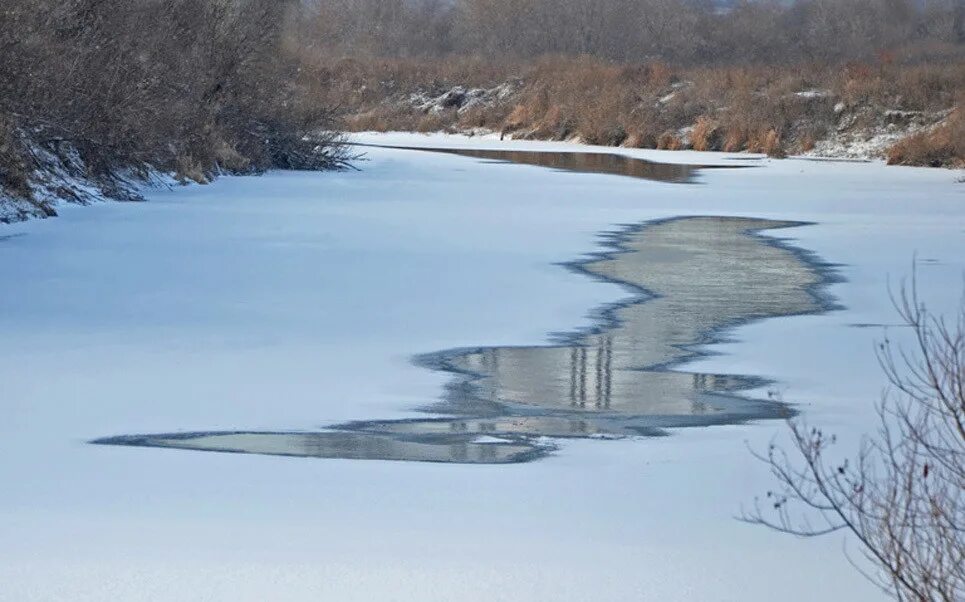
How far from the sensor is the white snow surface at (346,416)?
535 cm

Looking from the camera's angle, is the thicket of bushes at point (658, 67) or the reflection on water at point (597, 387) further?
the thicket of bushes at point (658, 67)

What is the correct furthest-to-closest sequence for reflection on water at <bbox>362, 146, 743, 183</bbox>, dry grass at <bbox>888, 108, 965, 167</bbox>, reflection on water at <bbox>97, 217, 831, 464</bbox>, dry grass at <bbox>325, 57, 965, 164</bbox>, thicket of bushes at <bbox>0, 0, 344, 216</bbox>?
dry grass at <bbox>325, 57, 965, 164</bbox>, dry grass at <bbox>888, 108, 965, 167</bbox>, reflection on water at <bbox>362, 146, 743, 183</bbox>, thicket of bushes at <bbox>0, 0, 344, 216</bbox>, reflection on water at <bbox>97, 217, 831, 464</bbox>

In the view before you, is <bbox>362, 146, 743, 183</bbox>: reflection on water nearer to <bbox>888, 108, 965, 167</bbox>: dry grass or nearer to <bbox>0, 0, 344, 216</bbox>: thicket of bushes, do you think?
<bbox>888, 108, 965, 167</bbox>: dry grass

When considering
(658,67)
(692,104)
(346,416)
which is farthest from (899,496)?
(658,67)

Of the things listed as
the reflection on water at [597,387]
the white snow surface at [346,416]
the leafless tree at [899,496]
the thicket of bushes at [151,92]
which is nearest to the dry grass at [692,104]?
the thicket of bushes at [151,92]

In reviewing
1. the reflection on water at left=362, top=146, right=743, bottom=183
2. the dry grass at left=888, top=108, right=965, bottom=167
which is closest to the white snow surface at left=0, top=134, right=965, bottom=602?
the reflection on water at left=362, top=146, right=743, bottom=183

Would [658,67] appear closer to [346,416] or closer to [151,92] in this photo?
[151,92]

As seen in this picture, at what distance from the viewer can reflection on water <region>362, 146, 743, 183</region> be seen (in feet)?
105

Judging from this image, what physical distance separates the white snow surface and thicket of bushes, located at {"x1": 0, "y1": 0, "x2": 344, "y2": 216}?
191 cm

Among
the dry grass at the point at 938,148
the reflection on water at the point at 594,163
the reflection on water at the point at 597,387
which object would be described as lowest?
the reflection on water at the point at 594,163

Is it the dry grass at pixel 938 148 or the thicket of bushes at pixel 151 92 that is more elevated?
the thicket of bushes at pixel 151 92

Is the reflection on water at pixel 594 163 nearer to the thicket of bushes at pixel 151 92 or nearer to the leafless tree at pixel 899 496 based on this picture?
the thicket of bushes at pixel 151 92

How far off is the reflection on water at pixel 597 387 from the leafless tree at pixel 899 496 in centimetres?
85

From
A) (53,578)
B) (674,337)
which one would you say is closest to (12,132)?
(674,337)
